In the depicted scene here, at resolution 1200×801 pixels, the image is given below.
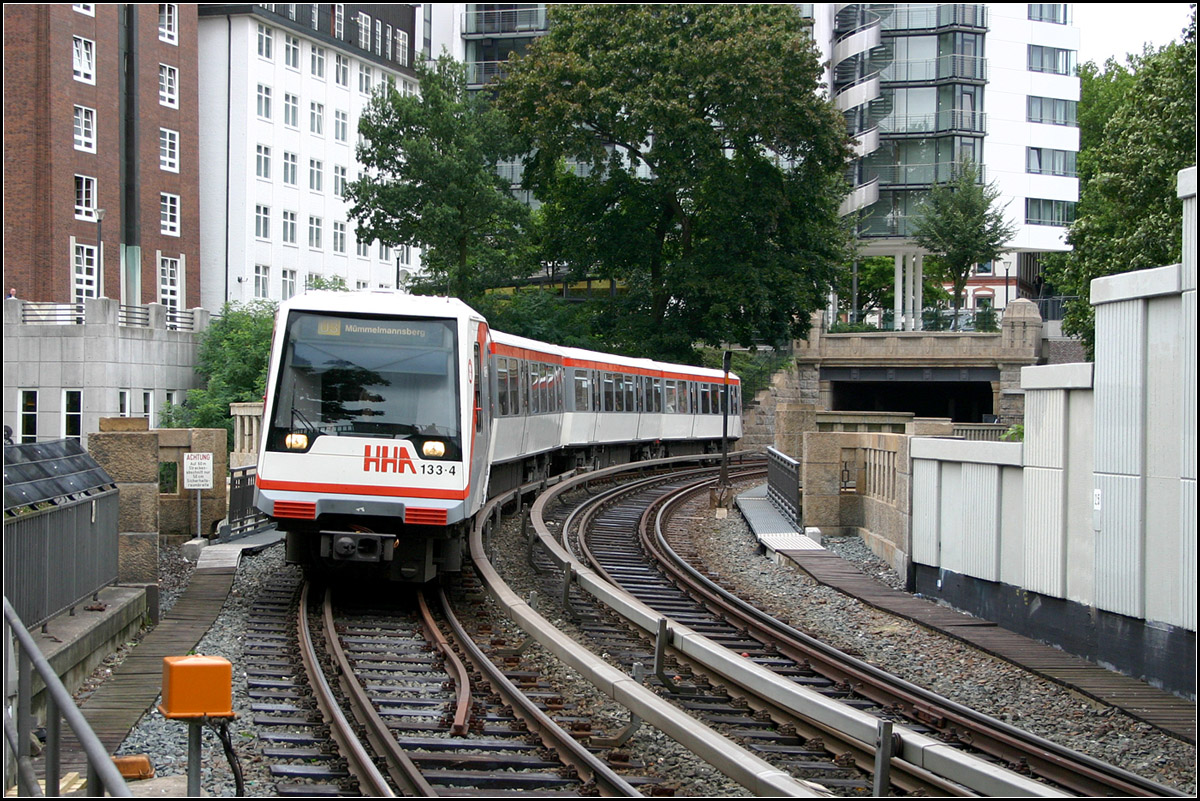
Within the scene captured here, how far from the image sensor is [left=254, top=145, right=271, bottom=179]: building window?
2147 inches

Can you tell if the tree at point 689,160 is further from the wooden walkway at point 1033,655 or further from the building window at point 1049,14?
the wooden walkway at point 1033,655

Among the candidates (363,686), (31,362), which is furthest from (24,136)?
(363,686)

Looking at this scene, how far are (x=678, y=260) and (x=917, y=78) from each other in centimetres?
2539

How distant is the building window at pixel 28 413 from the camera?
40.4 meters

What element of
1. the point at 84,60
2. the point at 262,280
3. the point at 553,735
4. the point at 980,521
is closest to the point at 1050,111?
the point at 262,280

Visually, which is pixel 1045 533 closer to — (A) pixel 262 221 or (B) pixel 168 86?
(B) pixel 168 86

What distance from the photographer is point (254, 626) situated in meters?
12.0

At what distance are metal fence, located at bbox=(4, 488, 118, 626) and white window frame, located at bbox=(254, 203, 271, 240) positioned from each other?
144 feet

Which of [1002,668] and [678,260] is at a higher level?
[678,260]

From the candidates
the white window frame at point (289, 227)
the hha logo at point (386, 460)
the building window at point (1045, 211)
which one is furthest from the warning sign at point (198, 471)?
the building window at point (1045, 211)

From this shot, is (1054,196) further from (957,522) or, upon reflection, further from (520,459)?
(957,522)

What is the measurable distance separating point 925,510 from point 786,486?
765 centimetres

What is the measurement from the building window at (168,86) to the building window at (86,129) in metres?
4.40

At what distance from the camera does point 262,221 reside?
5497 centimetres
